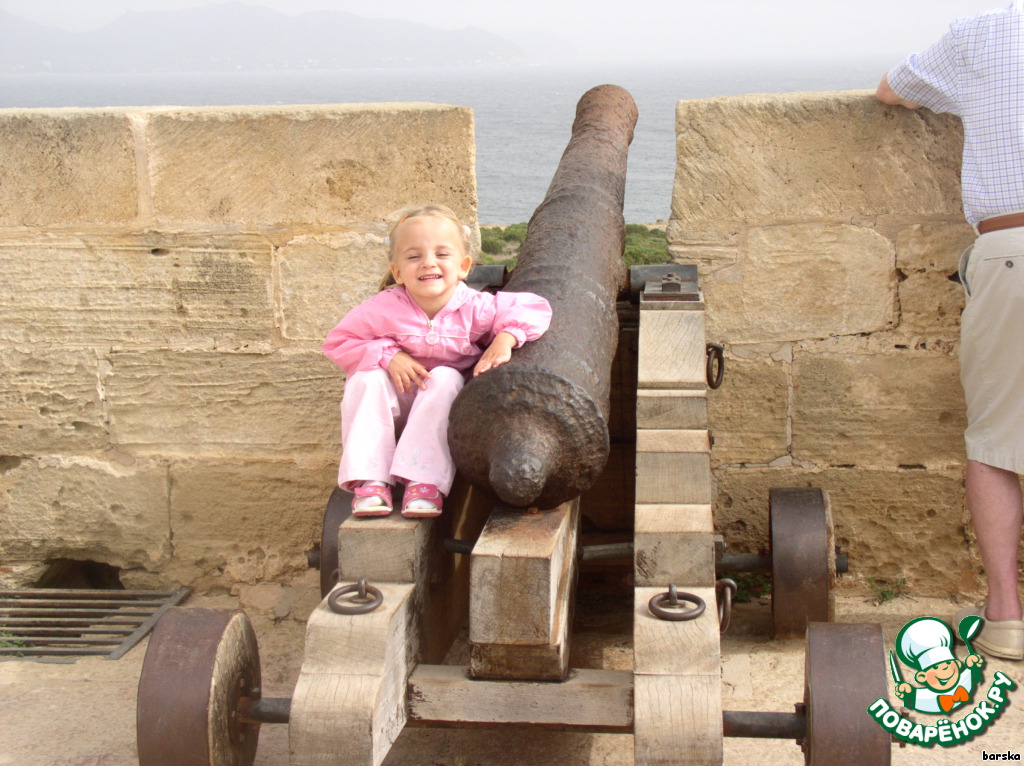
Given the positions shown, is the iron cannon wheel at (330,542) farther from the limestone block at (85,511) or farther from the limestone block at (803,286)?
the limestone block at (803,286)

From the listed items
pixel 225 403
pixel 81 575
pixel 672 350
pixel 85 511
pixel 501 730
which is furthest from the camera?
pixel 81 575

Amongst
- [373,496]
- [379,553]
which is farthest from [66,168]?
[379,553]

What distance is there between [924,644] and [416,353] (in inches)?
63.9

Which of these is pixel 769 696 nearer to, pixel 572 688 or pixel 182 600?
pixel 572 688

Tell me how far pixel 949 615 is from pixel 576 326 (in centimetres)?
204

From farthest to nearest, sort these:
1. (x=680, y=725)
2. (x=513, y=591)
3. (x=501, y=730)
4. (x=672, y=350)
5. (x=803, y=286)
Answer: (x=803, y=286), (x=672, y=350), (x=501, y=730), (x=513, y=591), (x=680, y=725)

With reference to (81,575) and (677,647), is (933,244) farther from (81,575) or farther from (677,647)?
(81,575)

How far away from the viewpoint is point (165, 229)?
423 centimetres

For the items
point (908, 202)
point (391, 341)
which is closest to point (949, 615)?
point (908, 202)

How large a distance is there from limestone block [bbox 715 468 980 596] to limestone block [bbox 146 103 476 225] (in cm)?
145

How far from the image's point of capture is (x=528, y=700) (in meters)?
2.60

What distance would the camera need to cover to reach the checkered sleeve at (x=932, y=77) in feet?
11.9

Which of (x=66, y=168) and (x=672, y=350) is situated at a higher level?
(x=66, y=168)

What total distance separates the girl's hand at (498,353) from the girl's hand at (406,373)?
0.24m
